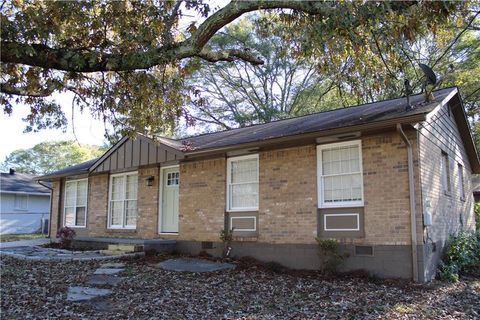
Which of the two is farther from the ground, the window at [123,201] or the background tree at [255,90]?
the background tree at [255,90]

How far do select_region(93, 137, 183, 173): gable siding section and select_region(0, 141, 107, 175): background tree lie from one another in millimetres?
31946

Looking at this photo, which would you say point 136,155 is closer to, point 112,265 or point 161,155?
point 161,155

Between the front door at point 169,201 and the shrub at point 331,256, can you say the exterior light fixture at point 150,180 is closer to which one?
the front door at point 169,201

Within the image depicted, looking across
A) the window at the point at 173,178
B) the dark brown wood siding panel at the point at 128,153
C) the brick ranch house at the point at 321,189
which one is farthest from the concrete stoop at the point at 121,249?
the dark brown wood siding panel at the point at 128,153

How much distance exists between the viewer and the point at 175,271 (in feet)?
31.9

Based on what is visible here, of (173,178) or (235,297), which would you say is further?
(173,178)

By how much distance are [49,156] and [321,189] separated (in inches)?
1803

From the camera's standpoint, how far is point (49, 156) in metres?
49.4

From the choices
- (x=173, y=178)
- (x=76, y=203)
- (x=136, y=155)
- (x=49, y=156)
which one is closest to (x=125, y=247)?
(x=173, y=178)

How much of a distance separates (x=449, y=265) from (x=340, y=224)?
268cm

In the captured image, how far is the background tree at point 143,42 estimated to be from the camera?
19.6ft

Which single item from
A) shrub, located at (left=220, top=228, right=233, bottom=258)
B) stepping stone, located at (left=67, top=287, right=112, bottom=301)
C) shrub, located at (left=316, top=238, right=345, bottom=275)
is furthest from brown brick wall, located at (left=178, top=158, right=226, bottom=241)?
stepping stone, located at (left=67, top=287, right=112, bottom=301)

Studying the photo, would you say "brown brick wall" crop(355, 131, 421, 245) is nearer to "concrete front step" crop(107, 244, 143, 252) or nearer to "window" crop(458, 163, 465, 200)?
"window" crop(458, 163, 465, 200)

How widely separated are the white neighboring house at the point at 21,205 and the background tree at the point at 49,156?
15.8 m
